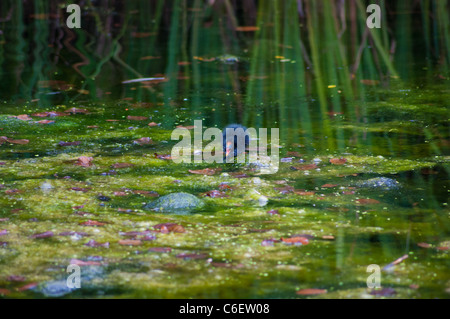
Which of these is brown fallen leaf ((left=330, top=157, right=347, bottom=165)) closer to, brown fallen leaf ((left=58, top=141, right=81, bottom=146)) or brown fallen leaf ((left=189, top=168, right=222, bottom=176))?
brown fallen leaf ((left=189, top=168, right=222, bottom=176))

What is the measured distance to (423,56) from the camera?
6.30 meters

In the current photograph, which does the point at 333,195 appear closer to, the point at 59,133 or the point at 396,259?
the point at 396,259

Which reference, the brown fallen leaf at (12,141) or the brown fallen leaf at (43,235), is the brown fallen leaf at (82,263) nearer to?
the brown fallen leaf at (43,235)

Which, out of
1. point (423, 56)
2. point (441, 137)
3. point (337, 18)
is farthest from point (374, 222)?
point (337, 18)

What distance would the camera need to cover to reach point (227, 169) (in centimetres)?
352

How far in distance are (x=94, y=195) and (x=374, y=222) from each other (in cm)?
131

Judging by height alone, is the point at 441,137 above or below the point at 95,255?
above

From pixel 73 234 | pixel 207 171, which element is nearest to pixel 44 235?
pixel 73 234

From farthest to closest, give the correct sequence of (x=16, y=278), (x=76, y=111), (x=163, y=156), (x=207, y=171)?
(x=76, y=111) → (x=163, y=156) → (x=207, y=171) → (x=16, y=278)

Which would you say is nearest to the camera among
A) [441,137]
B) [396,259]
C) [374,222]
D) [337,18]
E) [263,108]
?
[396,259]

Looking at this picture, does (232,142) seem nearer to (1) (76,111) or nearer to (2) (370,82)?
(1) (76,111)

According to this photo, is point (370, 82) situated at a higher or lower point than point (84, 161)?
higher

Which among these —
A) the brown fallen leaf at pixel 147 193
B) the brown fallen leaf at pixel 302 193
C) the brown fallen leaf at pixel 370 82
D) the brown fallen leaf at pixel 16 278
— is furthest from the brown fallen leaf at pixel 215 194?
the brown fallen leaf at pixel 370 82
